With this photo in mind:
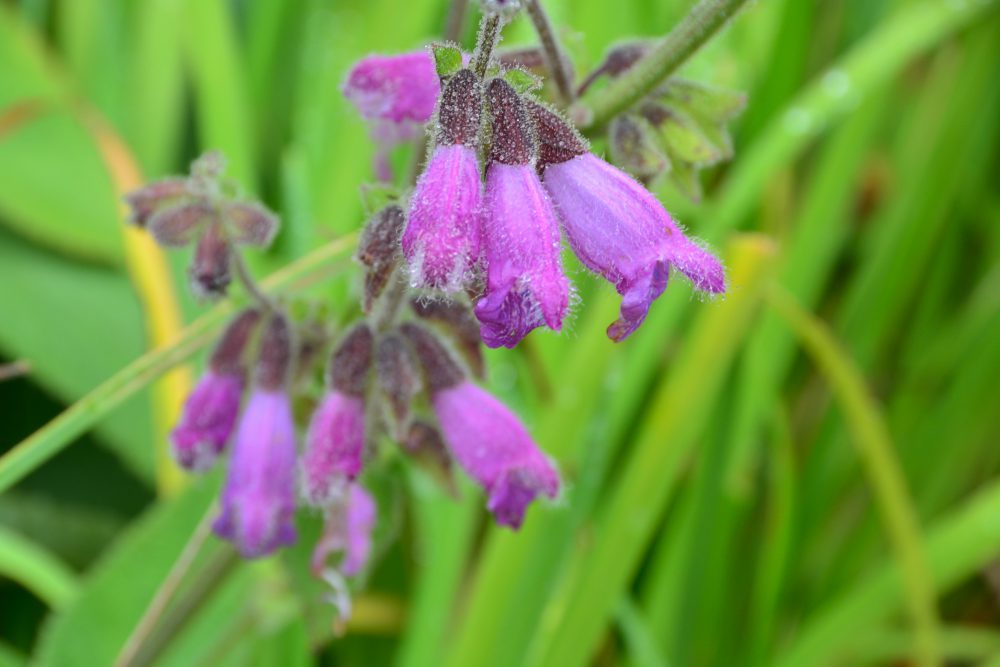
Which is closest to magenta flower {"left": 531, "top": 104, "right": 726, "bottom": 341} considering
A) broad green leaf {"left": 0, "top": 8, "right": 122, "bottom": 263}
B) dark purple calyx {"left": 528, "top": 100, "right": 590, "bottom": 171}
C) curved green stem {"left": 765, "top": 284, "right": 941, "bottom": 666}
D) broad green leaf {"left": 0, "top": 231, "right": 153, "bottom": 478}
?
dark purple calyx {"left": 528, "top": 100, "right": 590, "bottom": 171}

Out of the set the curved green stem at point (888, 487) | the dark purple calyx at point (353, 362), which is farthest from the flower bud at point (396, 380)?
the curved green stem at point (888, 487)

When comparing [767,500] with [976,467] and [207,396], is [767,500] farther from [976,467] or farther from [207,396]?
[207,396]

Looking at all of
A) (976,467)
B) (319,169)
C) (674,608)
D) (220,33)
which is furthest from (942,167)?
(220,33)

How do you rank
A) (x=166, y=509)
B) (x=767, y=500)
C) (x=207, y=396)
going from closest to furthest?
1. (x=207, y=396)
2. (x=166, y=509)
3. (x=767, y=500)

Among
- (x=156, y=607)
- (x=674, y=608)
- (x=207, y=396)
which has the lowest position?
(x=156, y=607)

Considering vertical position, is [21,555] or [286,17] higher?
[286,17]

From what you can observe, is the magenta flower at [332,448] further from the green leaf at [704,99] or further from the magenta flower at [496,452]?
the green leaf at [704,99]

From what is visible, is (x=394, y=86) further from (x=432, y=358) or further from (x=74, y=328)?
(x=74, y=328)

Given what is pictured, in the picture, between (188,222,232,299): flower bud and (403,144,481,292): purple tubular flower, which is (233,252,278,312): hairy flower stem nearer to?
(188,222,232,299): flower bud
